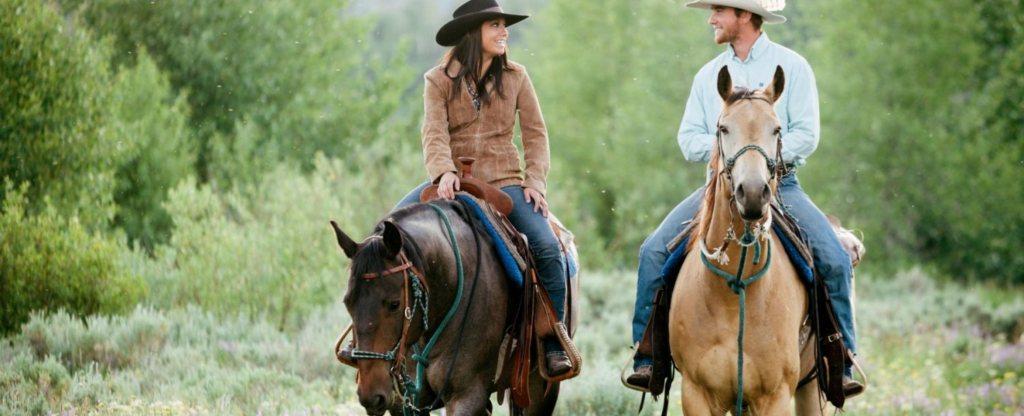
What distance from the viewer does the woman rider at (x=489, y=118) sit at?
6.05 m

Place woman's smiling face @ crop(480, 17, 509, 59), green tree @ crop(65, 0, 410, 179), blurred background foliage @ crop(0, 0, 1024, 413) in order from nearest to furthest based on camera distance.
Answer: woman's smiling face @ crop(480, 17, 509, 59)
blurred background foliage @ crop(0, 0, 1024, 413)
green tree @ crop(65, 0, 410, 179)

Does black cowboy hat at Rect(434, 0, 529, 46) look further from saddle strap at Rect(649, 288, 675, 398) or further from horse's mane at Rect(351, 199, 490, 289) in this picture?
saddle strap at Rect(649, 288, 675, 398)

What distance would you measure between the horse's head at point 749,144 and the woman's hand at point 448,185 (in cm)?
167

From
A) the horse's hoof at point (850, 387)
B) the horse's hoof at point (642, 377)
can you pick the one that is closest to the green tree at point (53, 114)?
the horse's hoof at point (642, 377)

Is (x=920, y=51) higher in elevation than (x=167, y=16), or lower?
higher

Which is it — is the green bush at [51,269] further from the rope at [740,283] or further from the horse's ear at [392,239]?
the rope at [740,283]

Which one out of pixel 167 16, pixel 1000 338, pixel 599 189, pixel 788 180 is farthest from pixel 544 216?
pixel 599 189

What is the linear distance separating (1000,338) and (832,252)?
10.8 metres

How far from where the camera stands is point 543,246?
19.8ft

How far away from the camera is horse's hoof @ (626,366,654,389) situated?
5805 mm

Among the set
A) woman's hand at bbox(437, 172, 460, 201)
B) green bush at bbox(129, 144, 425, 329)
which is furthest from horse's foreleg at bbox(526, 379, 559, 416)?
green bush at bbox(129, 144, 425, 329)

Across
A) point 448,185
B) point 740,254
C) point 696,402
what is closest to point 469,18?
point 448,185

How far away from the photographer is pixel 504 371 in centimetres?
584

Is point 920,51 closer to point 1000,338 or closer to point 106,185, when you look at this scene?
point 1000,338
